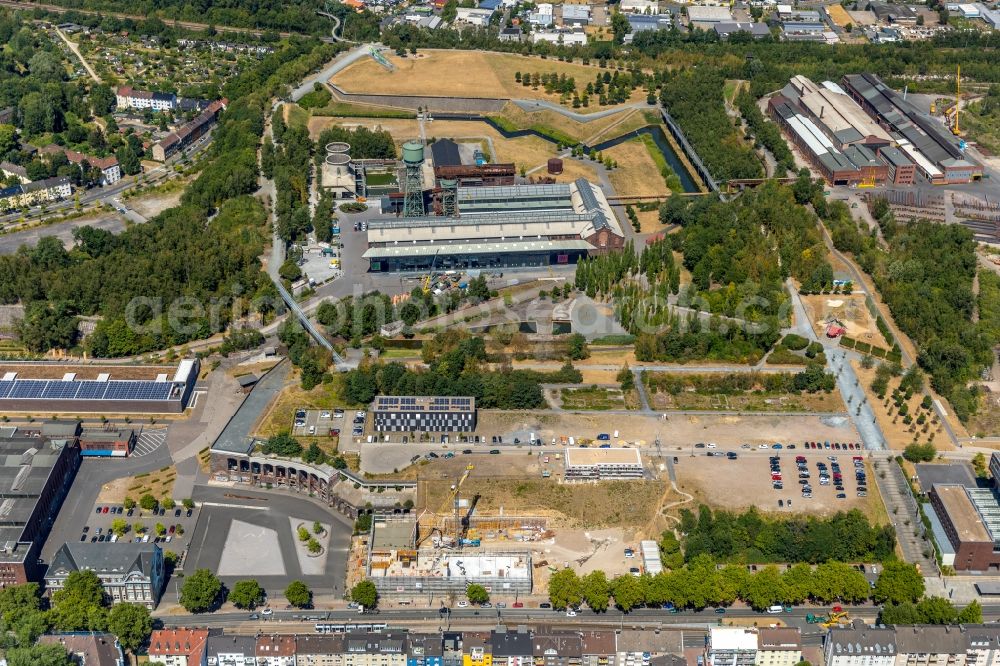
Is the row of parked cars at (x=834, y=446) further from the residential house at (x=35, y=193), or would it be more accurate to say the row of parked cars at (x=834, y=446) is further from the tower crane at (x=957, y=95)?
the residential house at (x=35, y=193)

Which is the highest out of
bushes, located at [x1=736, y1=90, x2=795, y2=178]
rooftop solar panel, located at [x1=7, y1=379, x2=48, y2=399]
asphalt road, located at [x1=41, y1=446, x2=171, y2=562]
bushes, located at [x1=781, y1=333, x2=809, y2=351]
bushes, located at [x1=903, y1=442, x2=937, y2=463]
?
bushes, located at [x1=736, y1=90, x2=795, y2=178]

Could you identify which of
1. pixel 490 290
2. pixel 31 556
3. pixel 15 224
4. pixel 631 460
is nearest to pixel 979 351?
pixel 631 460

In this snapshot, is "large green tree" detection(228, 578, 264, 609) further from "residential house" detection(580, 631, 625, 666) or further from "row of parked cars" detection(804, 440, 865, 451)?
"row of parked cars" detection(804, 440, 865, 451)

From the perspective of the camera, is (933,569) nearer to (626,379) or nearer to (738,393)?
(738,393)

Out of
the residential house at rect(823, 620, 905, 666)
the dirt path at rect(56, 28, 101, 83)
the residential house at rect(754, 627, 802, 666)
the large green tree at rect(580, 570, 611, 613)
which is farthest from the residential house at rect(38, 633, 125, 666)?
the dirt path at rect(56, 28, 101, 83)

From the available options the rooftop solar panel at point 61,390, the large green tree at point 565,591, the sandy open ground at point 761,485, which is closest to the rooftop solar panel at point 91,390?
the rooftop solar panel at point 61,390
